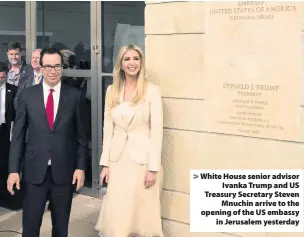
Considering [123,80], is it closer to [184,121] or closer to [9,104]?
[184,121]

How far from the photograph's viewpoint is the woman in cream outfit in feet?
12.7

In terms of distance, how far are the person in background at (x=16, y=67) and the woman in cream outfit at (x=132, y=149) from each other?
199 centimetres

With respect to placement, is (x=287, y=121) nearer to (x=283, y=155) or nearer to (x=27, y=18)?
(x=283, y=155)

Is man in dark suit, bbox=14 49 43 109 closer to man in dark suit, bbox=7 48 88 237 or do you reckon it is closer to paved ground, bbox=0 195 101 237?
paved ground, bbox=0 195 101 237

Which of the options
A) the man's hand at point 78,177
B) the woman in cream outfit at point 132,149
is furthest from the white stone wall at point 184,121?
the man's hand at point 78,177

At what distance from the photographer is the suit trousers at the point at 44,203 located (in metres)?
3.74

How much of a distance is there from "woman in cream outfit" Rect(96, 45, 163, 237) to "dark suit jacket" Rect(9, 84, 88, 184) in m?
0.31

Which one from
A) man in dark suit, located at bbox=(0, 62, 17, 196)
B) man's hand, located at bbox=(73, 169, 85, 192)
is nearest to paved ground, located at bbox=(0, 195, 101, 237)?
man in dark suit, located at bbox=(0, 62, 17, 196)

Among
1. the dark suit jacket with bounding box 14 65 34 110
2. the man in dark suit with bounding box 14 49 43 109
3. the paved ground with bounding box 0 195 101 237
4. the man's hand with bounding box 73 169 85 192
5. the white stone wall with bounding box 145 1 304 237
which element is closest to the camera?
the man's hand with bounding box 73 169 85 192

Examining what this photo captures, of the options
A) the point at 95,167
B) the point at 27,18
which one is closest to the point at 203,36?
the point at 95,167

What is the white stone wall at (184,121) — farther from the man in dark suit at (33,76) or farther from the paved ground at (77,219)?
the man in dark suit at (33,76)

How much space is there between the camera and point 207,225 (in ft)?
13.8

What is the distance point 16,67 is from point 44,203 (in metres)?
2.48

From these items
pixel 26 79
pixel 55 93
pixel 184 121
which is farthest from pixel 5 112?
pixel 184 121
